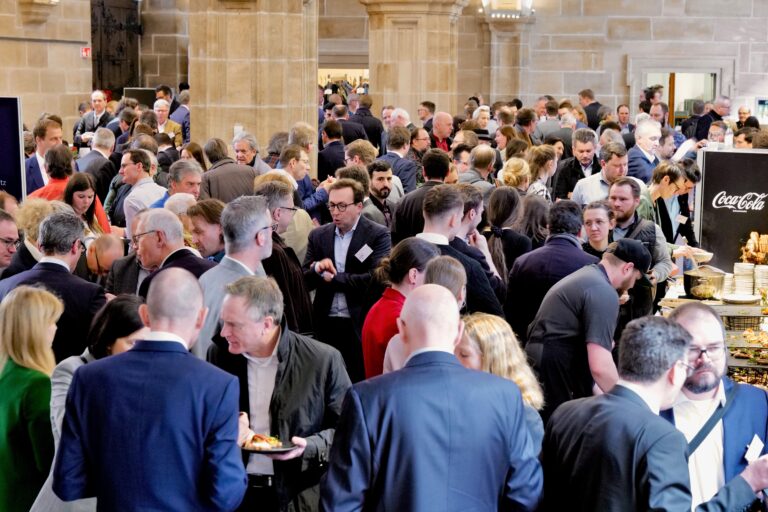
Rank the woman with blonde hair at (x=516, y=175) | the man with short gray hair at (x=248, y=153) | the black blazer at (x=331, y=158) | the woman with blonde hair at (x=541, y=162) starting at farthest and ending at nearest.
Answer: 1. the black blazer at (x=331, y=158)
2. the man with short gray hair at (x=248, y=153)
3. the woman with blonde hair at (x=541, y=162)
4. the woman with blonde hair at (x=516, y=175)

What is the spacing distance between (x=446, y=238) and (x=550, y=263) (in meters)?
0.54

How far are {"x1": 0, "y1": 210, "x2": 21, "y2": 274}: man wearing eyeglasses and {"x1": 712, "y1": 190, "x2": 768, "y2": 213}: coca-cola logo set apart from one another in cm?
403

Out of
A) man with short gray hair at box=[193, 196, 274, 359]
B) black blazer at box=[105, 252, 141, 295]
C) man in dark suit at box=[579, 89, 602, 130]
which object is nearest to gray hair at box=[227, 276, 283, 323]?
man with short gray hair at box=[193, 196, 274, 359]

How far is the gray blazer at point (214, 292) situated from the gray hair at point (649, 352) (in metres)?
1.96

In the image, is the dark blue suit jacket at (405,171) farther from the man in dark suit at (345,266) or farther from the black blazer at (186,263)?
the black blazer at (186,263)

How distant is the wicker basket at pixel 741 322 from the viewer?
655 centimetres

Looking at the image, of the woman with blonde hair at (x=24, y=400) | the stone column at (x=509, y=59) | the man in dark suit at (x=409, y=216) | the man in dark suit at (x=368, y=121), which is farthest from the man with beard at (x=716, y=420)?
the stone column at (x=509, y=59)

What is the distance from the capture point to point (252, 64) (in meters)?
10.4

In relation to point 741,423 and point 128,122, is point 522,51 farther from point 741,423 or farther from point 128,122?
point 741,423

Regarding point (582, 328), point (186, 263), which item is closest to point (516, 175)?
point (582, 328)

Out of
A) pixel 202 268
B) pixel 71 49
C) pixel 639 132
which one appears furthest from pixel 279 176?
pixel 71 49

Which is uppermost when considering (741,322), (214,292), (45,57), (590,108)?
(45,57)

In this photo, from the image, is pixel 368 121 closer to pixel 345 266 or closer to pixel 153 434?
pixel 345 266

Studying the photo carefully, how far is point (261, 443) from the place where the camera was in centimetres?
419
